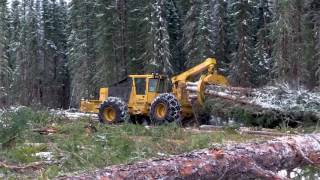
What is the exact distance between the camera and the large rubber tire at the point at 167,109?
690 inches

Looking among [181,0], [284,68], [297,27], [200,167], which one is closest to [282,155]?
[200,167]

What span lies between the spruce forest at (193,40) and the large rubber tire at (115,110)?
14.9m

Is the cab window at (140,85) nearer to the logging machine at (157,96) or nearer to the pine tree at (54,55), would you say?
the logging machine at (157,96)

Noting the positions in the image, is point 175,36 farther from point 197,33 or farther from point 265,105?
point 265,105

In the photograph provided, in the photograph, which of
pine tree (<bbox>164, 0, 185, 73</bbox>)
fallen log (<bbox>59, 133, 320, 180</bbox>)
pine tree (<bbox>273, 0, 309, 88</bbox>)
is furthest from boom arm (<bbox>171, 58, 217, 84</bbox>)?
pine tree (<bbox>164, 0, 185, 73</bbox>)

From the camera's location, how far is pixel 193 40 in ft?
130

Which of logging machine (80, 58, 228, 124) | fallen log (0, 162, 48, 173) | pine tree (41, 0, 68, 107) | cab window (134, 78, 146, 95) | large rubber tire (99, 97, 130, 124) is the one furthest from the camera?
pine tree (41, 0, 68, 107)

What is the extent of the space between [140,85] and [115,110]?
52.9 inches

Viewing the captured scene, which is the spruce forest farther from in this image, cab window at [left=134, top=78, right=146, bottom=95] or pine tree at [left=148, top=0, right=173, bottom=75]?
cab window at [left=134, top=78, right=146, bottom=95]

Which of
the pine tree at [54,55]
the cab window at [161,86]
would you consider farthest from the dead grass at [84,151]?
the pine tree at [54,55]

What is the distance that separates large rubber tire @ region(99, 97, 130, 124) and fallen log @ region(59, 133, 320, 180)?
1209cm

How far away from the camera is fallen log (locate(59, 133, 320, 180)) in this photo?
16.7ft

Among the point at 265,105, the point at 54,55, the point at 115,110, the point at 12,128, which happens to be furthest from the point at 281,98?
the point at 54,55

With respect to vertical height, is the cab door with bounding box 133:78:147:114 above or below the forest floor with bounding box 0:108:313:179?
above
